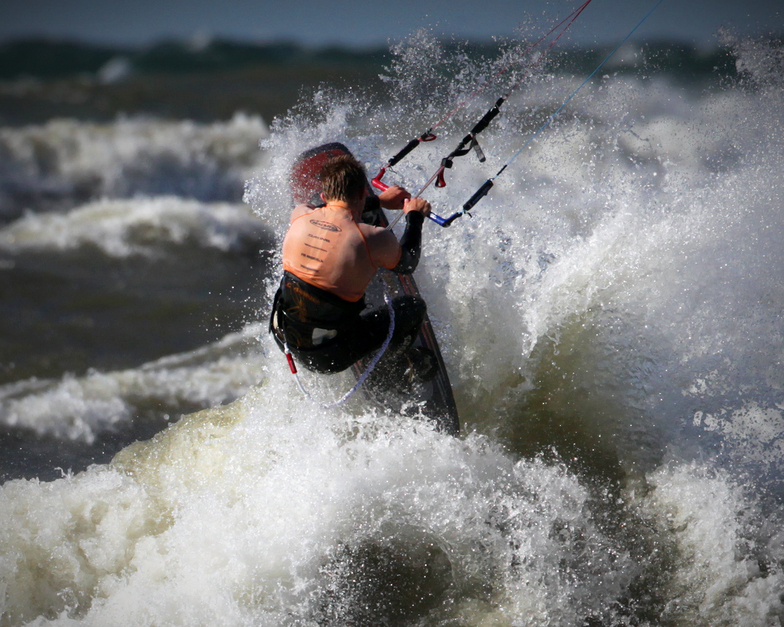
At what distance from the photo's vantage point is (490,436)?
309 cm

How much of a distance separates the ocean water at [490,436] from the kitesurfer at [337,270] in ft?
1.88

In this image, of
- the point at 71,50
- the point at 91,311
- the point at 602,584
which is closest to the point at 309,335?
the point at 602,584

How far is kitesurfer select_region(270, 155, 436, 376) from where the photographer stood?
2.36 metres

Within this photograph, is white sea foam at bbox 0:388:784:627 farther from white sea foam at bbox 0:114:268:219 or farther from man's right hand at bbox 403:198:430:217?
white sea foam at bbox 0:114:268:219

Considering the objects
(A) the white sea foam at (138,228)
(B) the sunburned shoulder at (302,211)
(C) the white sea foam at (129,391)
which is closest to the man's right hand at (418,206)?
(B) the sunburned shoulder at (302,211)

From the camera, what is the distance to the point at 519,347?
334 cm

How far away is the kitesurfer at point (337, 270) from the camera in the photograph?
7.73 feet

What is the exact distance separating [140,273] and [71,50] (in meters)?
2.66

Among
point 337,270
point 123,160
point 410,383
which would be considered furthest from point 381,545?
point 123,160

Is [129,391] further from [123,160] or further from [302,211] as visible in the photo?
[123,160]

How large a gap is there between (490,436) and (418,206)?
53.1 inches

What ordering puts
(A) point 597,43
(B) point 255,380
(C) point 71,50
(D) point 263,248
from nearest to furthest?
(B) point 255,380 < (A) point 597,43 < (C) point 71,50 < (D) point 263,248

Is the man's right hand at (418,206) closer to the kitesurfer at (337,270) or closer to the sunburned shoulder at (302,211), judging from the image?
the kitesurfer at (337,270)

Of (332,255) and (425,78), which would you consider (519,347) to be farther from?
(425,78)
